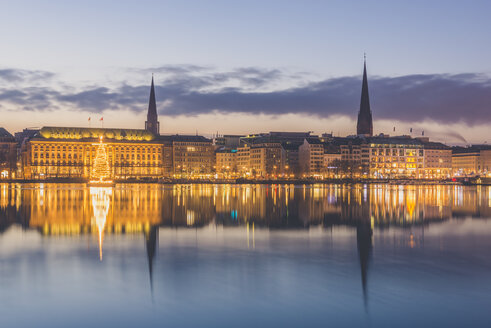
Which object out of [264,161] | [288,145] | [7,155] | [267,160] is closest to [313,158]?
[288,145]

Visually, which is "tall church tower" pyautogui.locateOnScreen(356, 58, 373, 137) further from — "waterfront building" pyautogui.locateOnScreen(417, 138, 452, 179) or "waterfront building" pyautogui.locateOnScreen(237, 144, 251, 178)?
"waterfront building" pyautogui.locateOnScreen(237, 144, 251, 178)

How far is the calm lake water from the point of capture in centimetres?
1248

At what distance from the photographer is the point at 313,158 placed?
166 metres

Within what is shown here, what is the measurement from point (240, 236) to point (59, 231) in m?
8.32

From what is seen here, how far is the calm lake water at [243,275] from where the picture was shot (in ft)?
41.0

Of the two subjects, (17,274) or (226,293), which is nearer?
(226,293)

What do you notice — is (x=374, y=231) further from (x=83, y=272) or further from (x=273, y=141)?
(x=273, y=141)

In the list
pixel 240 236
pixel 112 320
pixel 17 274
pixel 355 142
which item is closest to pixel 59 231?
pixel 240 236

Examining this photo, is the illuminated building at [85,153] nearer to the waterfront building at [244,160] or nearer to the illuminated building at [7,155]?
the illuminated building at [7,155]

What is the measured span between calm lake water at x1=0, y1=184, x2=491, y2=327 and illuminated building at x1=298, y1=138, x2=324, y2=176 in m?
135

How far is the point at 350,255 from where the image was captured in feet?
66.3


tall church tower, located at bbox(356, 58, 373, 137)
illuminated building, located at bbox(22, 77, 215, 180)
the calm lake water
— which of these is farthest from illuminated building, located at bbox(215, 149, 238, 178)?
the calm lake water

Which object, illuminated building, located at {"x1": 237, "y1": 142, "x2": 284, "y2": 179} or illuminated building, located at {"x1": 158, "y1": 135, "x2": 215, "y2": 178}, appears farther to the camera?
illuminated building, located at {"x1": 158, "y1": 135, "x2": 215, "y2": 178}

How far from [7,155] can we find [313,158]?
8877cm
